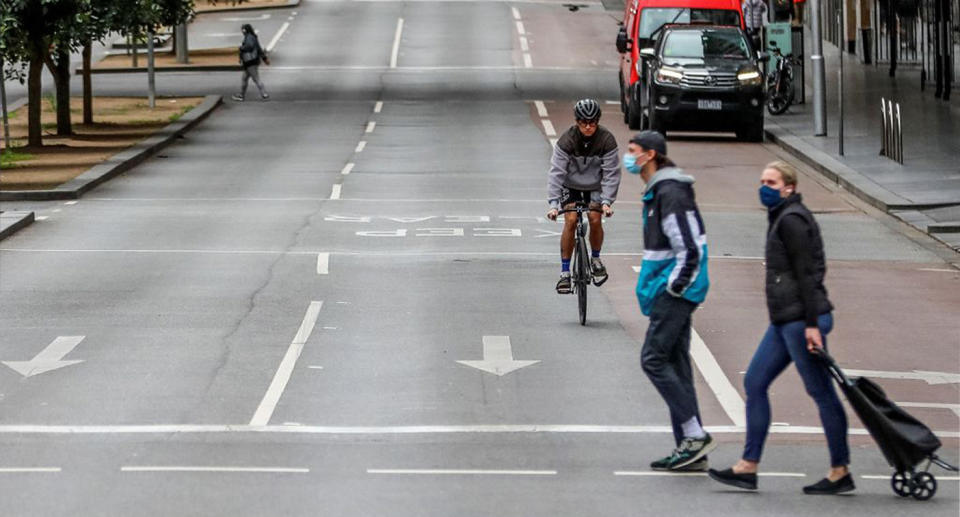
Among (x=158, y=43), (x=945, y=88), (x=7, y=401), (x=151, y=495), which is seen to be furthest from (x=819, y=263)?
(x=158, y=43)

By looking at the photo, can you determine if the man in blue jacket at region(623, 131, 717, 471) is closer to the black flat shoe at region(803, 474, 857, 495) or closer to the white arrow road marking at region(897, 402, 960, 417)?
the black flat shoe at region(803, 474, 857, 495)

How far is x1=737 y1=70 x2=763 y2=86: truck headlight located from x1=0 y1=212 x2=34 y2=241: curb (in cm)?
1535

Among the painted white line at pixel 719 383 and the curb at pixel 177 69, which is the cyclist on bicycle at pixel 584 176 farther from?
the curb at pixel 177 69

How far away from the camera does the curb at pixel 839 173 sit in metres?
25.7

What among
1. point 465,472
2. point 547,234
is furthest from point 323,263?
point 465,472

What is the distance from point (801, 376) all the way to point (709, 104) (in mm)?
25748

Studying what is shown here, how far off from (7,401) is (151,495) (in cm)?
329

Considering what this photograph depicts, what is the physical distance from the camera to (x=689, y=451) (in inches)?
412

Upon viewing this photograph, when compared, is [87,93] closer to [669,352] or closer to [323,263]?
[323,263]

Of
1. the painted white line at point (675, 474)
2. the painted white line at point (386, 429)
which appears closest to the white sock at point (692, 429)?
the painted white line at point (675, 474)

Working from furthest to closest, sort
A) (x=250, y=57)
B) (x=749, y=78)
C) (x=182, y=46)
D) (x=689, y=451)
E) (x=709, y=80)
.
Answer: (x=182, y=46), (x=250, y=57), (x=749, y=78), (x=709, y=80), (x=689, y=451)

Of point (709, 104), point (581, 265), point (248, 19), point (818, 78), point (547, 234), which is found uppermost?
point (248, 19)

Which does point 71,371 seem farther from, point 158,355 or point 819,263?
point 819,263

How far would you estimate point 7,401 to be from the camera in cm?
1277
